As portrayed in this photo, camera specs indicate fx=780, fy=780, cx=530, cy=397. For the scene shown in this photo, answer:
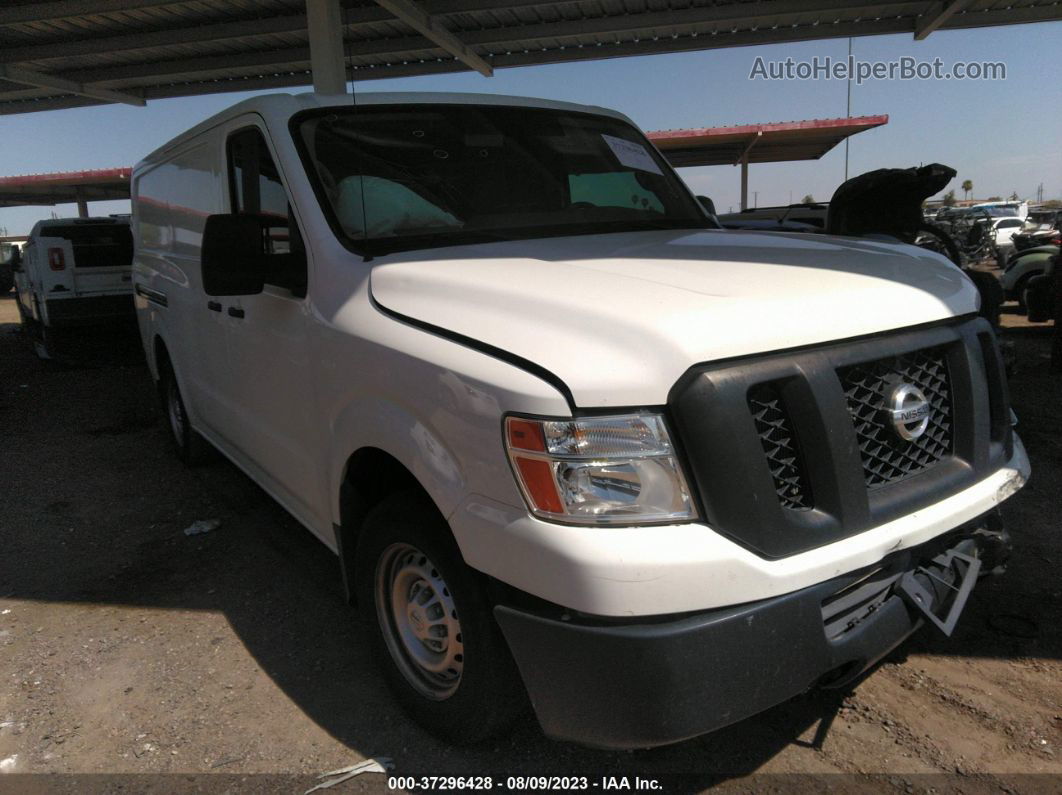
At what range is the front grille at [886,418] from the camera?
6.67ft

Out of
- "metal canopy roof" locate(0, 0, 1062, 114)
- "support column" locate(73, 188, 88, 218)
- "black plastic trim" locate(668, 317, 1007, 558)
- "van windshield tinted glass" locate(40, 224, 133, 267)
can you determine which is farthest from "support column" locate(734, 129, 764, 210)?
"support column" locate(73, 188, 88, 218)

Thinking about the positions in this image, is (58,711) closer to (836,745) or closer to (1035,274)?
(836,745)

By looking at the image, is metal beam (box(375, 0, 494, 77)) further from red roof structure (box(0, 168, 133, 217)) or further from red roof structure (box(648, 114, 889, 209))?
red roof structure (box(0, 168, 133, 217))

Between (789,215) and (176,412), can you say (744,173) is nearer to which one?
(789,215)

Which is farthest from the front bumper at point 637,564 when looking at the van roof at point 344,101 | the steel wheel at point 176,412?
the steel wheel at point 176,412

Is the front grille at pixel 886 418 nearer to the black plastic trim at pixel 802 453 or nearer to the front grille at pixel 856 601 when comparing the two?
the black plastic trim at pixel 802 453

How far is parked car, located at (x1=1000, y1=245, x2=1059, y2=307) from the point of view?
11727 millimetres

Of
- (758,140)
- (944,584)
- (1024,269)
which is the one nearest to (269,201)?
(944,584)

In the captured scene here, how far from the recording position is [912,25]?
440 inches

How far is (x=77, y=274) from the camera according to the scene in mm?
10195

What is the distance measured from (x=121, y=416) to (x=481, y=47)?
7947 millimetres

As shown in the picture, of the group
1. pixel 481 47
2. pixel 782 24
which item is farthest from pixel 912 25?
pixel 481 47

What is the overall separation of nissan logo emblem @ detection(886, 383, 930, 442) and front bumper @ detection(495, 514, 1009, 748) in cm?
39

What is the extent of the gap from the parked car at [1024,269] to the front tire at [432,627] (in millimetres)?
12279
